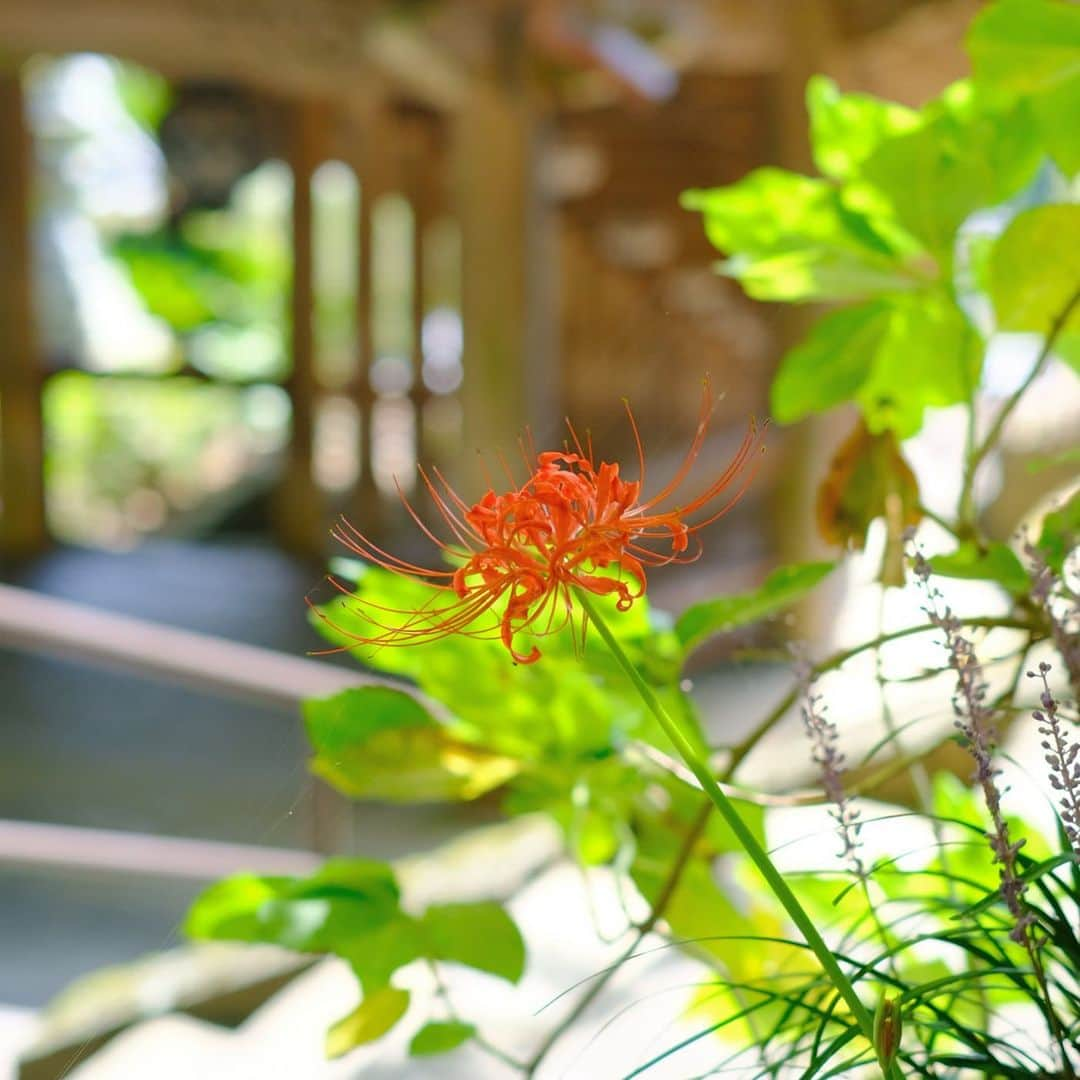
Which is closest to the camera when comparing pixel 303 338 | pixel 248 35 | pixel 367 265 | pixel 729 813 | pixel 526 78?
pixel 729 813

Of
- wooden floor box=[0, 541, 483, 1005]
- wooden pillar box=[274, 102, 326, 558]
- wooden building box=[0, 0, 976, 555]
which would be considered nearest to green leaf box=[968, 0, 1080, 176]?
wooden building box=[0, 0, 976, 555]

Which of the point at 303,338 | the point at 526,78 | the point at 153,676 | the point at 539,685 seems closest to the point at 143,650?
the point at 153,676

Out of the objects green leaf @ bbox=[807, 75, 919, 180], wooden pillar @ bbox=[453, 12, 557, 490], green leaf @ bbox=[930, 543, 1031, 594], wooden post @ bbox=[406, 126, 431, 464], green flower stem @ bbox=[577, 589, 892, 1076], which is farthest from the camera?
wooden post @ bbox=[406, 126, 431, 464]

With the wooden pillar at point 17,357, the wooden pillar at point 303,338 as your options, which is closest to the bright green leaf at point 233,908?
the wooden pillar at point 303,338

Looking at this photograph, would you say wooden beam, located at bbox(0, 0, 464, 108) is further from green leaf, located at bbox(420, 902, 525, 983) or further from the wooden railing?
green leaf, located at bbox(420, 902, 525, 983)

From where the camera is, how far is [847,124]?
17.8 inches

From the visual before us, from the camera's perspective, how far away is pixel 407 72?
2756mm

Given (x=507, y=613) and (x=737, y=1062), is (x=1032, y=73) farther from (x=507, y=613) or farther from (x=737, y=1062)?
(x=737, y=1062)

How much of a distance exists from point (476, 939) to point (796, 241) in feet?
0.81

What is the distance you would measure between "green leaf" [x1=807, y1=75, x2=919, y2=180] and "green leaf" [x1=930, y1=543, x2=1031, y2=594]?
0.15 meters

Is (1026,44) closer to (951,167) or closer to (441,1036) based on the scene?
(951,167)

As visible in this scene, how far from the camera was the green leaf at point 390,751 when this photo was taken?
37 cm

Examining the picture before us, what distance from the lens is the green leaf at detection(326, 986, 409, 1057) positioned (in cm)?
37

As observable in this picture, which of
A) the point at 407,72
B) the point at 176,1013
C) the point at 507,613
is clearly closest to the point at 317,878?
the point at 507,613
